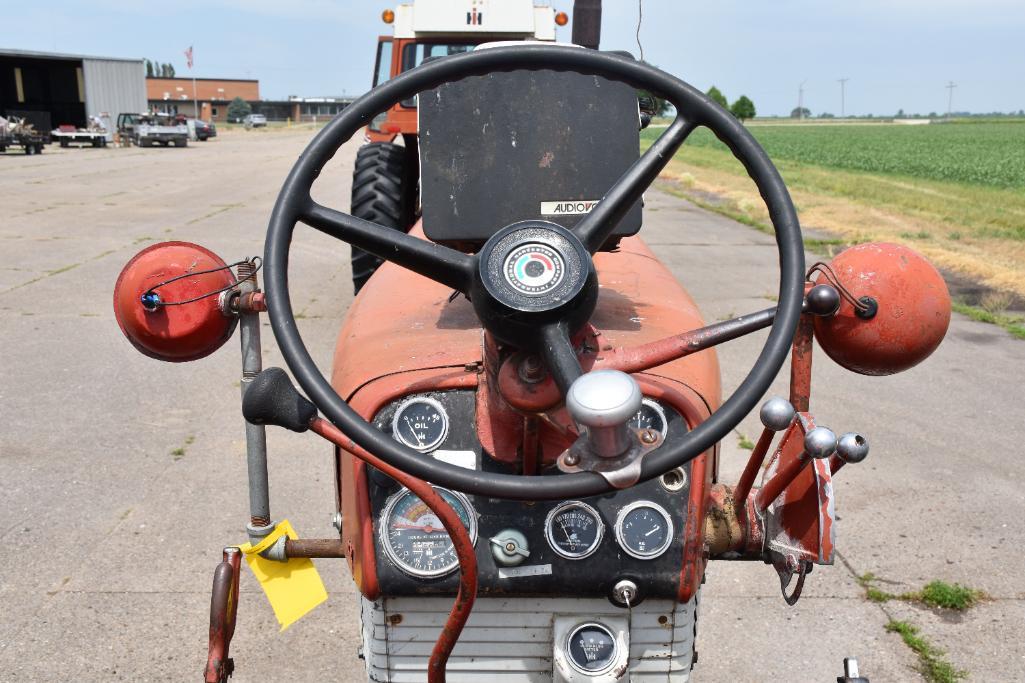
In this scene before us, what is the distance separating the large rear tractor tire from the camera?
5445mm

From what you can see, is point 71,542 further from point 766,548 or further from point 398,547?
point 766,548

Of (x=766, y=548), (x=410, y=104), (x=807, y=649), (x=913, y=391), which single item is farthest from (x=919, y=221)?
(x=766, y=548)

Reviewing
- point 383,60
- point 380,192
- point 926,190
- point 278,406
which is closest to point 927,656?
point 278,406

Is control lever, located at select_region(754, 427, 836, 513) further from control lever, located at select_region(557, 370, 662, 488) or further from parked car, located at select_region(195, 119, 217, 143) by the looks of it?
parked car, located at select_region(195, 119, 217, 143)

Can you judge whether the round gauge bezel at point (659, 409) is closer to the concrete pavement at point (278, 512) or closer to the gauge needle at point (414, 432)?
the gauge needle at point (414, 432)

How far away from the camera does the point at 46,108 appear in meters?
38.2

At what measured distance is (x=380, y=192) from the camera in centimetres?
552

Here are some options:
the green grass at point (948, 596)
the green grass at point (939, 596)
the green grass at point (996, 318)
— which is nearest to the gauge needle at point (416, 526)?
the green grass at point (939, 596)

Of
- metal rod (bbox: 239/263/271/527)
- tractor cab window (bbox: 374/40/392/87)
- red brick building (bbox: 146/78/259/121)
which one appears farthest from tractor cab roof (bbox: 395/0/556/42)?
red brick building (bbox: 146/78/259/121)

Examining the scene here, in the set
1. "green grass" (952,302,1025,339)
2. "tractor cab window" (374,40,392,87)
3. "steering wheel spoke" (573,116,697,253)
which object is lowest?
"green grass" (952,302,1025,339)

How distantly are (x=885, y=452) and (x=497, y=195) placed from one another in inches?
120

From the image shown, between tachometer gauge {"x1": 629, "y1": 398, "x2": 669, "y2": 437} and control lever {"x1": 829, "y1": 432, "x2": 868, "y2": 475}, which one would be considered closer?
control lever {"x1": 829, "y1": 432, "x2": 868, "y2": 475}

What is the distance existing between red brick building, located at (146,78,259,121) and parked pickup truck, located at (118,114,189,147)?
153 feet

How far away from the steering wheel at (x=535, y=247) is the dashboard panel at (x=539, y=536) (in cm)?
41
